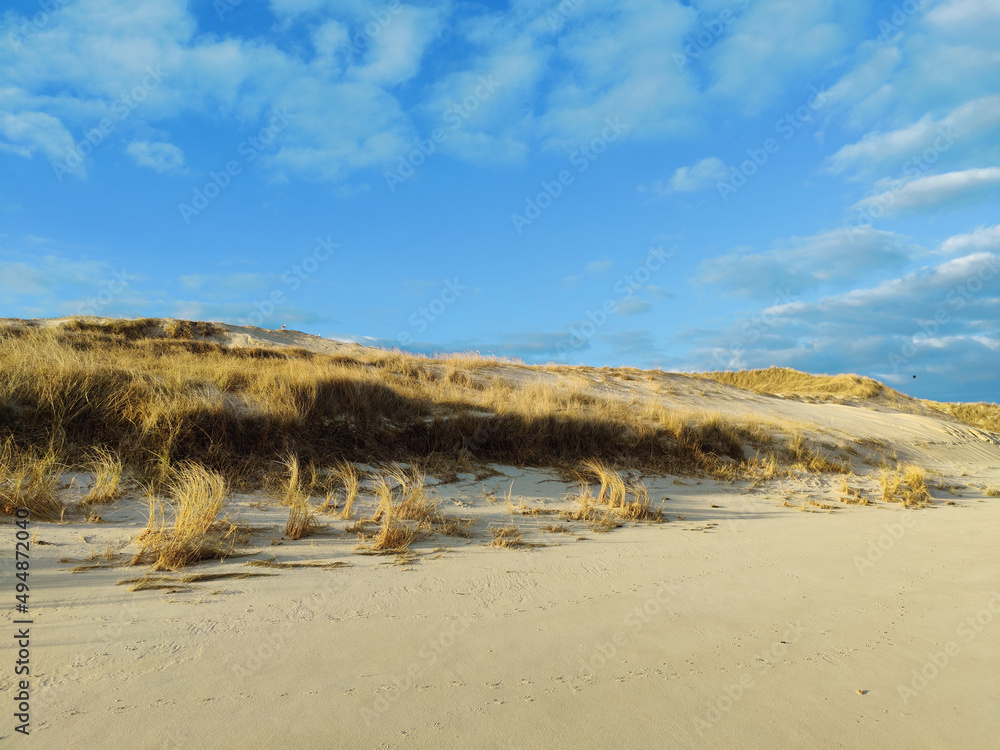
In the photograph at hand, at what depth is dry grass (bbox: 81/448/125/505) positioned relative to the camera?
184 inches

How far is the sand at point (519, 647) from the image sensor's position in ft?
6.38

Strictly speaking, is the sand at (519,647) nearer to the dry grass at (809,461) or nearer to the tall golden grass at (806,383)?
the dry grass at (809,461)

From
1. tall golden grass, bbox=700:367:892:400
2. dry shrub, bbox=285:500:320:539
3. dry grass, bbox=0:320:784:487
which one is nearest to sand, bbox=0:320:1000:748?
dry shrub, bbox=285:500:320:539

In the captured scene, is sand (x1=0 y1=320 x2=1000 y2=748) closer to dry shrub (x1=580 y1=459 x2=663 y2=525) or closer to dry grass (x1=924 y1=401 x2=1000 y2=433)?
dry shrub (x1=580 y1=459 x2=663 y2=525)

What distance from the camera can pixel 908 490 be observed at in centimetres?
831

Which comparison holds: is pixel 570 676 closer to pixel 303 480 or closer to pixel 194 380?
pixel 303 480

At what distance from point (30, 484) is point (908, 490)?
11.0 metres

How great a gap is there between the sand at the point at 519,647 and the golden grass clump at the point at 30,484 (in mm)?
330

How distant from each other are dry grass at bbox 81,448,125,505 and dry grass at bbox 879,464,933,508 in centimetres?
971

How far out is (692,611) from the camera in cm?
315

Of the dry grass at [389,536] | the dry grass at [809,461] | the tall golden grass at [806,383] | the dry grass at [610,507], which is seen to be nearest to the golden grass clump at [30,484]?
the dry grass at [389,536]

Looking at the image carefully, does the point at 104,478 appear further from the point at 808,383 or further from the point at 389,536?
the point at 808,383

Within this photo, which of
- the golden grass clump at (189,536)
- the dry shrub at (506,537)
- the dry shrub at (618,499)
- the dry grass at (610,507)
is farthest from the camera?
the dry shrub at (618,499)

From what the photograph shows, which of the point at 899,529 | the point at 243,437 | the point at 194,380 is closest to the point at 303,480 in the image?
the point at 243,437
